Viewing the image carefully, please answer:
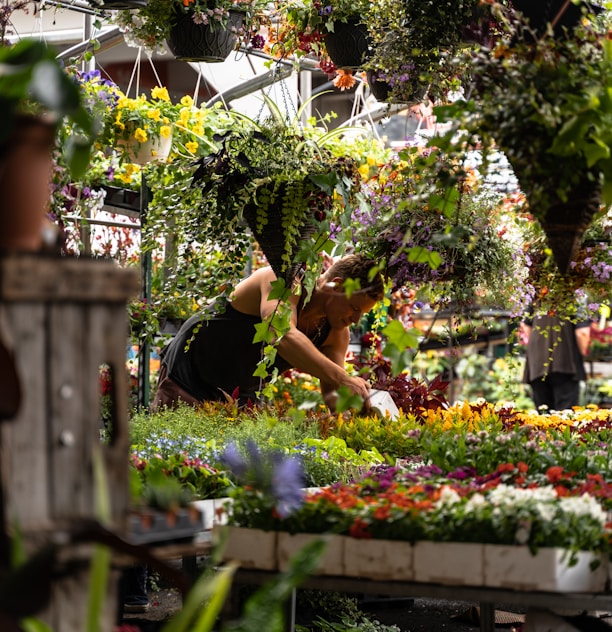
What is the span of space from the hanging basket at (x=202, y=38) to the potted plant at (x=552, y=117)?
6.26 feet

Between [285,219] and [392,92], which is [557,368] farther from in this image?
[285,219]

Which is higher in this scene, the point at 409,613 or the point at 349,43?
the point at 349,43

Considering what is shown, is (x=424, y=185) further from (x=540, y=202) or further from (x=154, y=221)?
(x=154, y=221)

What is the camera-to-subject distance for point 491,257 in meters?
3.79

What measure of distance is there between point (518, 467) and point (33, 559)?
144 cm

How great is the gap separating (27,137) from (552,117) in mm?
1045

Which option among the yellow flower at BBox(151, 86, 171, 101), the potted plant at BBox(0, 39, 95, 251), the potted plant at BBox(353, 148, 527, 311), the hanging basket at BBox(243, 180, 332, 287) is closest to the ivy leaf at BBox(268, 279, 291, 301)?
the hanging basket at BBox(243, 180, 332, 287)

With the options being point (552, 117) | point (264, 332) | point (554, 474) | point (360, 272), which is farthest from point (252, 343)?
point (552, 117)

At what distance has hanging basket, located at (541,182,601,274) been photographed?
218cm

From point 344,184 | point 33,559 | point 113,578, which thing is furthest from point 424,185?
point 33,559

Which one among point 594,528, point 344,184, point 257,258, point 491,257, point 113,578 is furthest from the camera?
point 257,258

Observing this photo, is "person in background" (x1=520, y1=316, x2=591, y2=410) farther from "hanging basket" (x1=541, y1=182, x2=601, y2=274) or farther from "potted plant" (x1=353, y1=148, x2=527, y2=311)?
"hanging basket" (x1=541, y1=182, x2=601, y2=274)

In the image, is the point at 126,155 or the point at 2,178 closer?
the point at 2,178

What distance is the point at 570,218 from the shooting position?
7.24 feet
